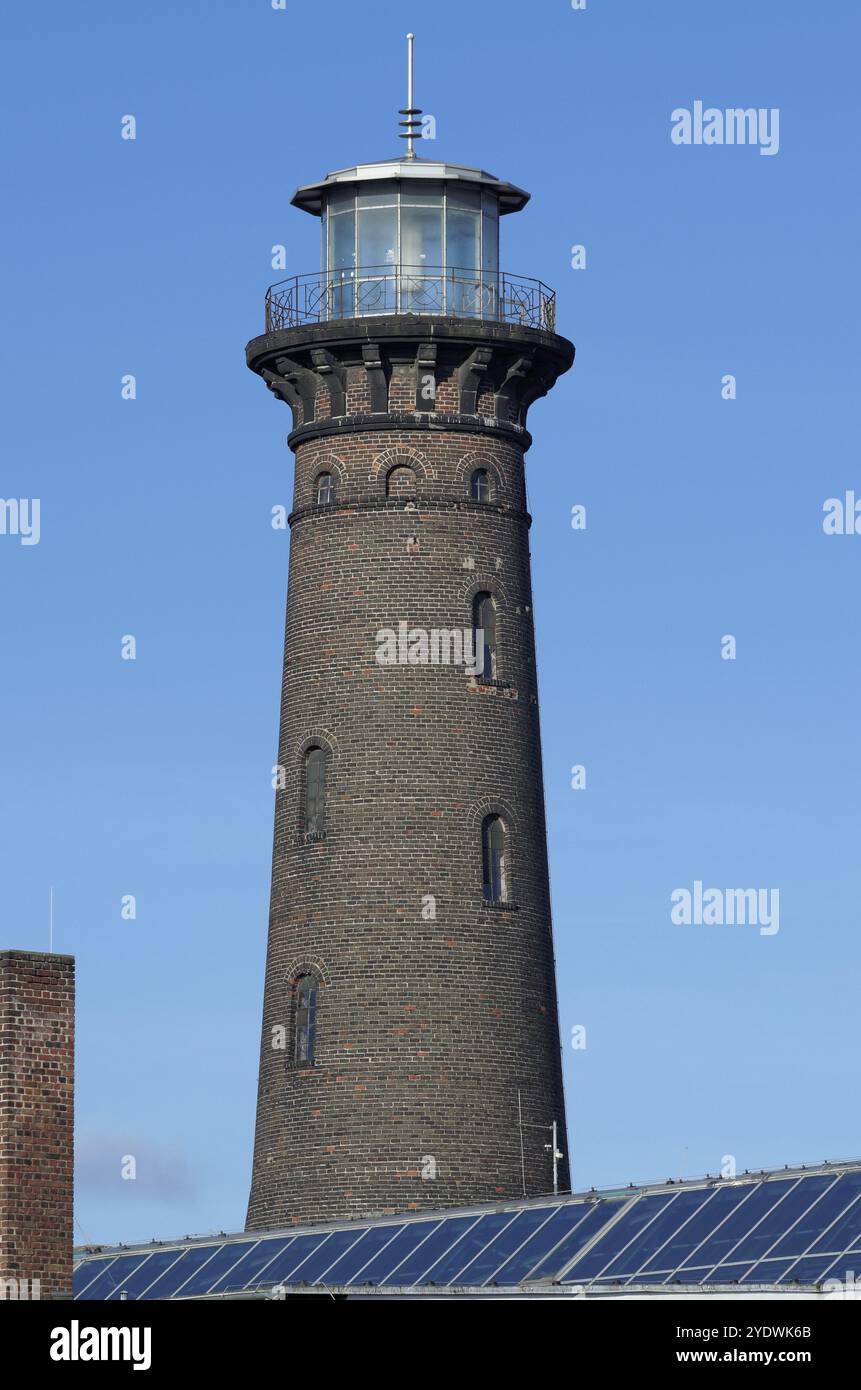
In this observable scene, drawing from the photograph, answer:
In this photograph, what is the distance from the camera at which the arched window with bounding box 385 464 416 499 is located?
56969 millimetres

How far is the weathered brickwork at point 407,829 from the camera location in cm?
5494

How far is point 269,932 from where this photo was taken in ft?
190

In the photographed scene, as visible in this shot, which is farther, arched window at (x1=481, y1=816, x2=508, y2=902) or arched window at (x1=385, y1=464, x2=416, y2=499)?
arched window at (x1=385, y1=464, x2=416, y2=499)

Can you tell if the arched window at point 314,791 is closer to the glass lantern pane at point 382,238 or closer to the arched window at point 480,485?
the arched window at point 480,485

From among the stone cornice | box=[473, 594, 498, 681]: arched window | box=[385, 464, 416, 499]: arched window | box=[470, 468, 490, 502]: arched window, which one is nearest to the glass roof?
box=[473, 594, 498, 681]: arched window

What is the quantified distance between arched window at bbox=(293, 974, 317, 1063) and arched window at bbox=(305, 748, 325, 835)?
8.38 feet

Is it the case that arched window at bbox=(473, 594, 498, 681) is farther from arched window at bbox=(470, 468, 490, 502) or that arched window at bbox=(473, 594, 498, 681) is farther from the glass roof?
the glass roof

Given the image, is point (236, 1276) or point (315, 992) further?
point (315, 992)

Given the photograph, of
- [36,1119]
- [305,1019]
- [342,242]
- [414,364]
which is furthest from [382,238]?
[36,1119]

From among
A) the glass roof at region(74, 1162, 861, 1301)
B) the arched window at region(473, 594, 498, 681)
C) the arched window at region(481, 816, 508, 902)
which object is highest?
the arched window at region(473, 594, 498, 681)
